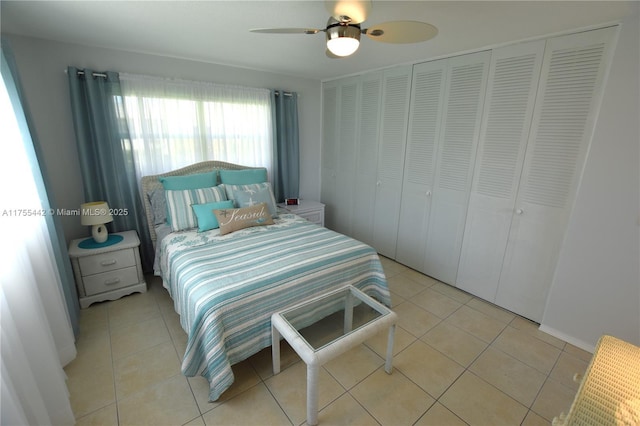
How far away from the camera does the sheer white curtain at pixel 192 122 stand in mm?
2600

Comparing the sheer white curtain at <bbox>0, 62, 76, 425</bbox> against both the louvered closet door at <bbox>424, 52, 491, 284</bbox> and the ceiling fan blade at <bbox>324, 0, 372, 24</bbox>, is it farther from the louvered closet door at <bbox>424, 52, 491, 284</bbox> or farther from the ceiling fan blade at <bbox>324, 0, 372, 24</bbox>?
the louvered closet door at <bbox>424, 52, 491, 284</bbox>

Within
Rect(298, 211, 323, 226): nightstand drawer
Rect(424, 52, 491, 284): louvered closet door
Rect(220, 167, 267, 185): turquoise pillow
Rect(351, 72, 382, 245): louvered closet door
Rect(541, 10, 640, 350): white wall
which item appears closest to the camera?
Rect(541, 10, 640, 350): white wall

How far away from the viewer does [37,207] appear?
160cm

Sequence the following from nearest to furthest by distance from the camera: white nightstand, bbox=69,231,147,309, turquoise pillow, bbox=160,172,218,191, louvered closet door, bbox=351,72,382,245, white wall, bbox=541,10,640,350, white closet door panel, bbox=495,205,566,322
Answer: white wall, bbox=541,10,640,350 < white closet door panel, bbox=495,205,566,322 < white nightstand, bbox=69,231,147,309 < turquoise pillow, bbox=160,172,218,191 < louvered closet door, bbox=351,72,382,245

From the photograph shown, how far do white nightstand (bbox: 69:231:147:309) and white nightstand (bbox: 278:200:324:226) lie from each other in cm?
168

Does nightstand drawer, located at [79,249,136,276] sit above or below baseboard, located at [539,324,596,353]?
above

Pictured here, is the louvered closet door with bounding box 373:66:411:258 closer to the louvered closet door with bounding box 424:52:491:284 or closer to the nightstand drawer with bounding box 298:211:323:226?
the louvered closet door with bounding box 424:52:491:284

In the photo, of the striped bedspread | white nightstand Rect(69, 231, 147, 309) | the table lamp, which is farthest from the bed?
the table lamp

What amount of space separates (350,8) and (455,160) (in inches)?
70.5

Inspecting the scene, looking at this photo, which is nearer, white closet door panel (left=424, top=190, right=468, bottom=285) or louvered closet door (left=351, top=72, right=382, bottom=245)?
white closet door panel (left=424, top=190, right=468, bottom=285)

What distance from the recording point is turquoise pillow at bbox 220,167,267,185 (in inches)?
113

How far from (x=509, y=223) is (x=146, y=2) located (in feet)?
9.67

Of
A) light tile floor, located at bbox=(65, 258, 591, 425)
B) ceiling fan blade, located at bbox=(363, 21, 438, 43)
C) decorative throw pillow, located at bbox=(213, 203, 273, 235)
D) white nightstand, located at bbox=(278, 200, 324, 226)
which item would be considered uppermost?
ceiling fan blade, located at bbox=(363, 21, 438, 43)

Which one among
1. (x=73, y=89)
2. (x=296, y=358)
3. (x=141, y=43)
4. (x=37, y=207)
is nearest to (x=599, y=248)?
(x=296, y=358)
